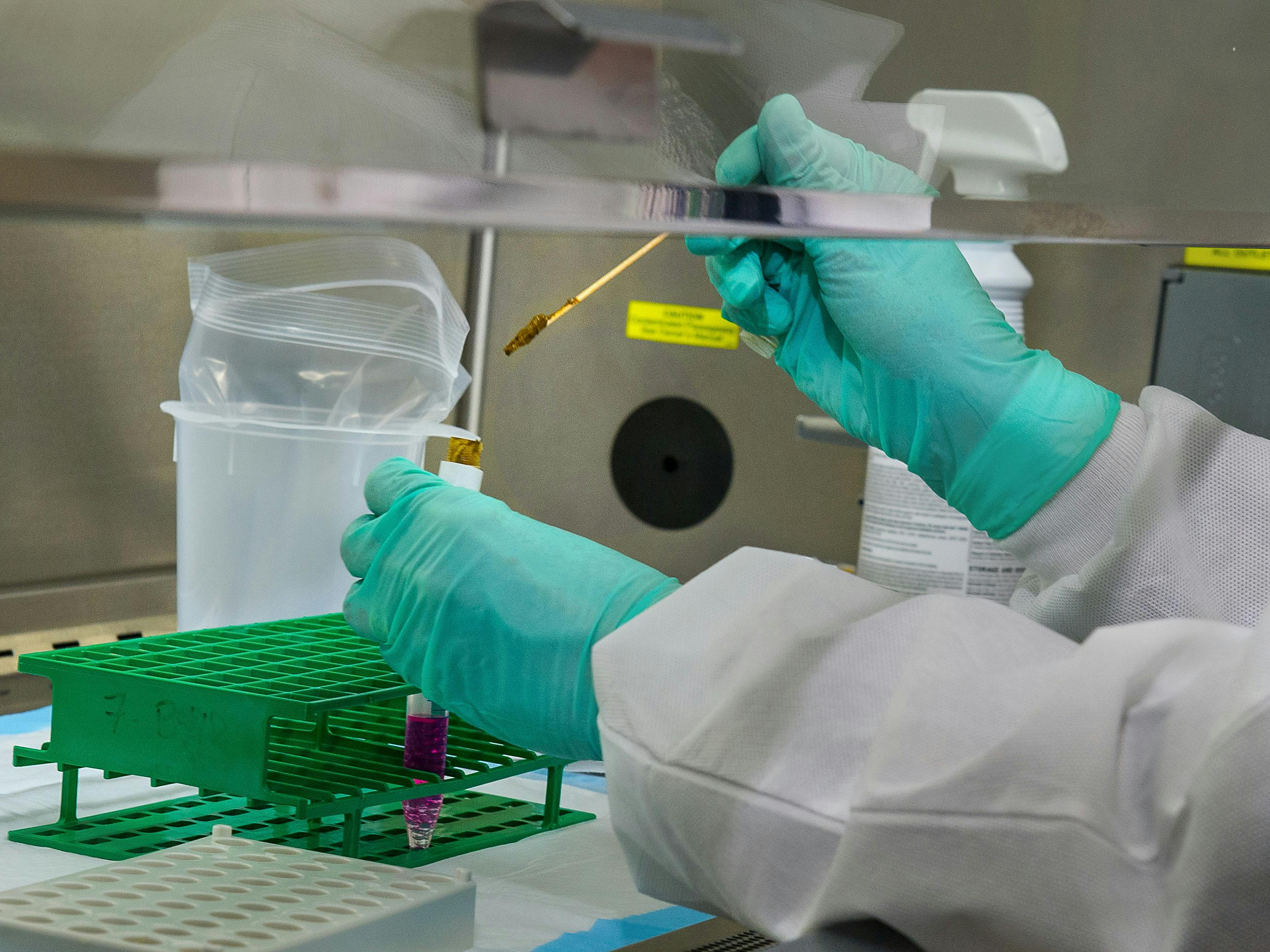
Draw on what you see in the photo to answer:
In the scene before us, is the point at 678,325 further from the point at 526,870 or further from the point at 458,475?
the point at 526,870

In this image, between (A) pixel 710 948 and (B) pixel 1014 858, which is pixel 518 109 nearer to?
(B) pixel 1014 858

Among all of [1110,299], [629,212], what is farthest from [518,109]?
[1110,299]

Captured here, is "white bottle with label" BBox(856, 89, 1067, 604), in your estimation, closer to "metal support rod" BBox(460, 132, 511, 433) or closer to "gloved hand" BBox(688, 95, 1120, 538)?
"gloved hand" BBox(688, 95, 1120, 538)

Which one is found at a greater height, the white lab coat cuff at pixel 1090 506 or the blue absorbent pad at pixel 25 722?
the white lab coat cuff at pixel 1090 506

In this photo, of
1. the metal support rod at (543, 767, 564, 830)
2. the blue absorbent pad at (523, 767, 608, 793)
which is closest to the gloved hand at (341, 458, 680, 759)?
the metal support rod at (543, 767, 564, 830)

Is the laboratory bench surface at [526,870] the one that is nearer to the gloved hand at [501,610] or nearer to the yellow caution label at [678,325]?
the gloved hand at [501,610]

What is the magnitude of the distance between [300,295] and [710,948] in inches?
32.4

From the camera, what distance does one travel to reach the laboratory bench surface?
3.10 ft

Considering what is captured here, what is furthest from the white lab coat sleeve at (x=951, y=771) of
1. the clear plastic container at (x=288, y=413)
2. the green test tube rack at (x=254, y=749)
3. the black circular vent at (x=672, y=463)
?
the black circular vent at (x=672, y=463)

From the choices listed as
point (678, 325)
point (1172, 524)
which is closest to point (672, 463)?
point (678, 325)

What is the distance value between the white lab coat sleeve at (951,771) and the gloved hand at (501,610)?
0.11m

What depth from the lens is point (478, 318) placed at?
6.46 ft

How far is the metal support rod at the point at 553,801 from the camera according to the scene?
1.17 m

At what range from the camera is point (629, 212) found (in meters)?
0.65
